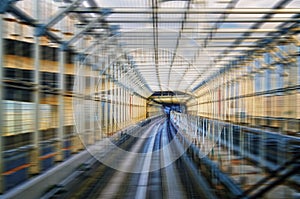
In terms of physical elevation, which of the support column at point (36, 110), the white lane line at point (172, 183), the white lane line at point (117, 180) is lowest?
the white lane line at point (172, 183)

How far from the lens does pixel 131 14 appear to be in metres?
9.38

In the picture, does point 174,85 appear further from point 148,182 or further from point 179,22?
point 148,182

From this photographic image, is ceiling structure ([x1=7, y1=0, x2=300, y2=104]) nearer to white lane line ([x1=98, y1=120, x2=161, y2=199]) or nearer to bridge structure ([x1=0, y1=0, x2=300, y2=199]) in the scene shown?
bridge structure ([x1=0, y1=0, x2=300, y2=199])

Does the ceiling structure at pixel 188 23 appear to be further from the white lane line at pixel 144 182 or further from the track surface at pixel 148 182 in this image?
the white lane line at pixel 144 182

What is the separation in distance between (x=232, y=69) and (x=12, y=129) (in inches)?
288

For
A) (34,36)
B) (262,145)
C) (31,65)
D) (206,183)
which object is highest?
(34,36)

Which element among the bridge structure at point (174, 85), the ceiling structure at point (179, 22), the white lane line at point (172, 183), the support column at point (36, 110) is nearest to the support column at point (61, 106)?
the bridge structure at point (174, 85)

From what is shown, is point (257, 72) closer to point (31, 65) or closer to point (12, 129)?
point (31, 65)

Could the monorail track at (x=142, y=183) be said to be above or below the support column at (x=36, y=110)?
below

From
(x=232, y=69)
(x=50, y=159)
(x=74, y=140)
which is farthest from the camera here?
(x=232, y=69)

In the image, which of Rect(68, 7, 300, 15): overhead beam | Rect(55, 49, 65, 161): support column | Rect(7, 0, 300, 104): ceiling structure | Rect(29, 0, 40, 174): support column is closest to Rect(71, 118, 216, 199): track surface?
Rect(55, 49, 65, 161): support column

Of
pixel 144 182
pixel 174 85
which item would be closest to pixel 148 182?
pixel 144 182

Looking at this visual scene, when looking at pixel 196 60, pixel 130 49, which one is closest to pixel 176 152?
pixel 130 49

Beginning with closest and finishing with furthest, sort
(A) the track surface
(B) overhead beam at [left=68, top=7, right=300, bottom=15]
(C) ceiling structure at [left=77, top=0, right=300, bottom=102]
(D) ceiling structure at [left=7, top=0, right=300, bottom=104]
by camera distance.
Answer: (A) the track surface
(D) ceiling structure at [left=7, top=0, right=300, bottom=104]
(C) ceiling structure at [left=77, top=0, right=300, bottom=102]
(B) overhead beam at [left=68, top=7, right=300, bottom=15]
